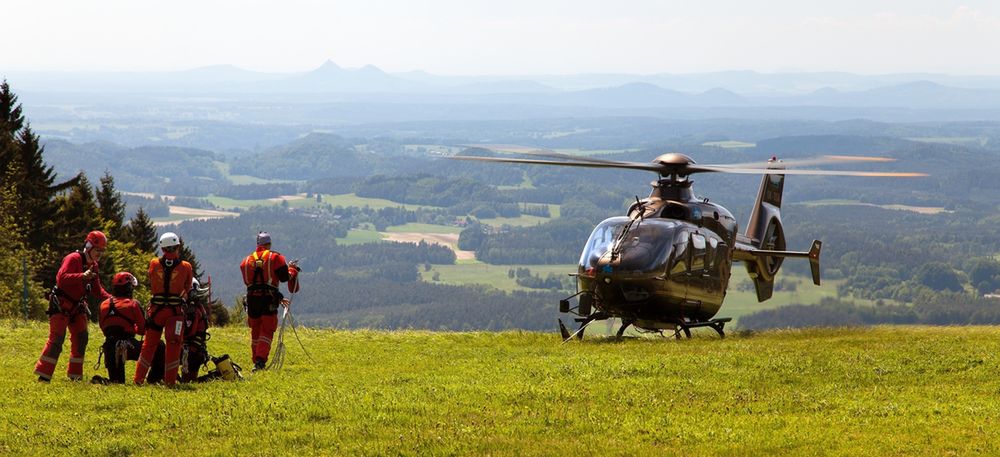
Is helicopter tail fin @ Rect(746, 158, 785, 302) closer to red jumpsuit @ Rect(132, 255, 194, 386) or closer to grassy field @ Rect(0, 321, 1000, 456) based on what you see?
grassy field @ Rect(0, 321, 1000, 456)

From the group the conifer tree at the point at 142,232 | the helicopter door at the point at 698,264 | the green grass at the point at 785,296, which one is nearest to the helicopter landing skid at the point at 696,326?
the helicopter door at the point at 698,264

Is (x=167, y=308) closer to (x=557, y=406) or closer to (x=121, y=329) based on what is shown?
(x=121, y=329)

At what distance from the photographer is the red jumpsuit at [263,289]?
786 inches

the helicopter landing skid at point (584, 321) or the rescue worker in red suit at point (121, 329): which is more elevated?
the rescue worker in red suit at point (121, 329)

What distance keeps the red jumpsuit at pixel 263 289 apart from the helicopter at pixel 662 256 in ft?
21.8

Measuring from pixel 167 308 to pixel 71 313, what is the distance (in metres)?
1.91

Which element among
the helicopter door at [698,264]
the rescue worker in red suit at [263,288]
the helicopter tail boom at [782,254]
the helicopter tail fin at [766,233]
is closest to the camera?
the rescue worker in red suit at [263,288]

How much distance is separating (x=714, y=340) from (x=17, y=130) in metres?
44.7

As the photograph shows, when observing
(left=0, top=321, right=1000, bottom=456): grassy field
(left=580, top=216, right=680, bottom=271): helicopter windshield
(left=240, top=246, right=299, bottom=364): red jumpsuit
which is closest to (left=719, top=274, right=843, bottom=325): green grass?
(left=580, top=216, right=680, bottom=271): helicopter windshield

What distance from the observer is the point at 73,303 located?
707 inches

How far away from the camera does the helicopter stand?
25.4 metres

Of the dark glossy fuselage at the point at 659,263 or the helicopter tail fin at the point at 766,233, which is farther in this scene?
the helicopter tail fin at the point at 766,233

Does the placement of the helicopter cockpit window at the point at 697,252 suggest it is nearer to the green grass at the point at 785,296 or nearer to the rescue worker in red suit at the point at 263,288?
the rescue worker in red suit at the point at 263,288

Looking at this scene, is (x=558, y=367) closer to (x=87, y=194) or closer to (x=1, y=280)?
(x=1, y=280)
